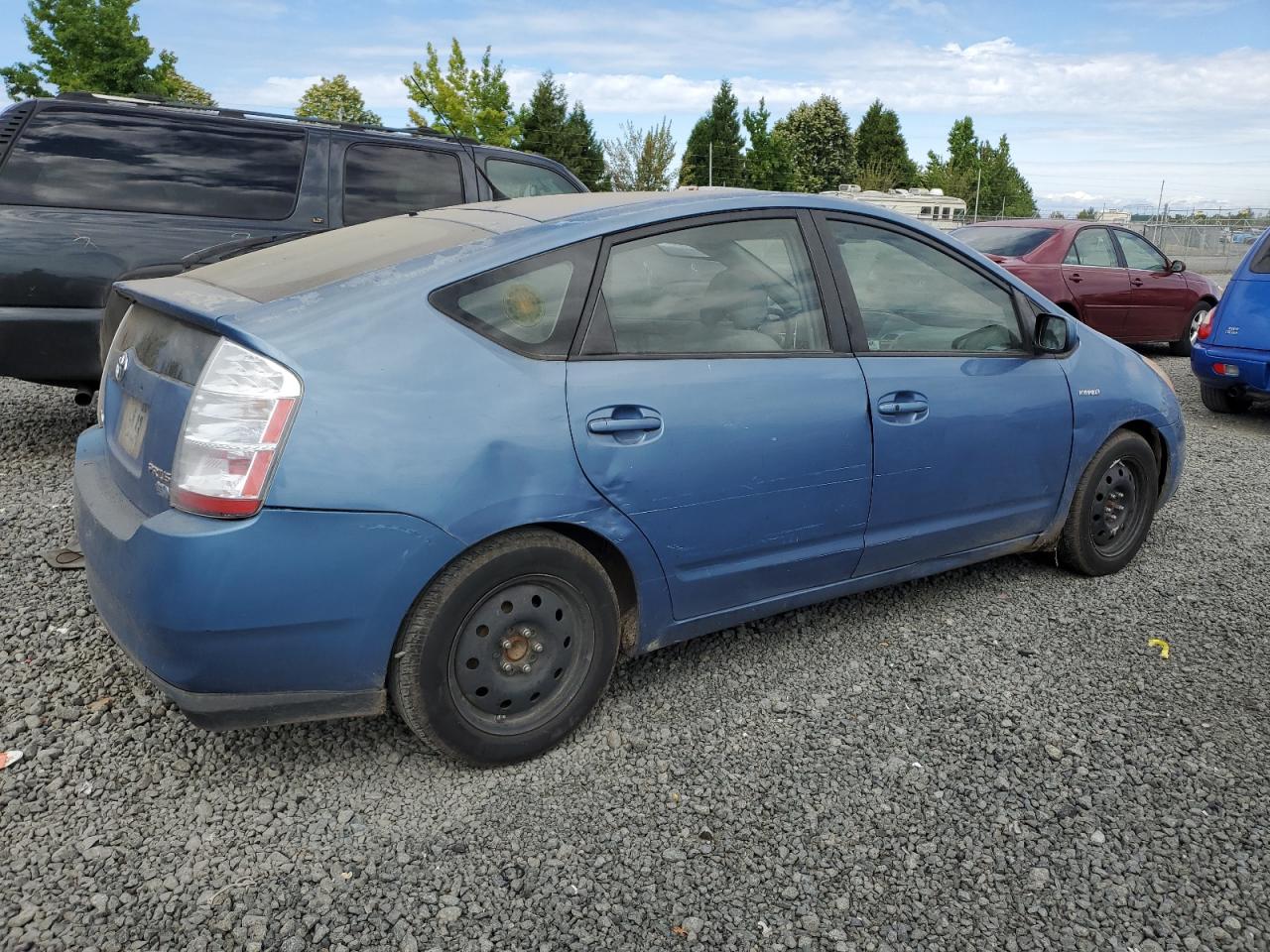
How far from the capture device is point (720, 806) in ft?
8.52

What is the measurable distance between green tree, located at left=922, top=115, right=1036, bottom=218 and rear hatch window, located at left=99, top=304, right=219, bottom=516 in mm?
70874

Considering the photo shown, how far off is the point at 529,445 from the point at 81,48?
41.1 meters

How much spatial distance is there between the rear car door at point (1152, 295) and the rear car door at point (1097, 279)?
0.16m

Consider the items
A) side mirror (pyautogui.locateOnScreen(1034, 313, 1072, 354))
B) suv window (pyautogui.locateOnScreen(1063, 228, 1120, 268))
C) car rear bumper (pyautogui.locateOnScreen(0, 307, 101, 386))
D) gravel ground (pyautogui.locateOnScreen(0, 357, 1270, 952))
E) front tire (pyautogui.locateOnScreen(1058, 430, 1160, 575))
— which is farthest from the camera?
suv window (pyautogui.locateOnScreen(1063, 228, 1120, 268))

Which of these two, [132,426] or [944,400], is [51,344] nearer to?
[132,426]

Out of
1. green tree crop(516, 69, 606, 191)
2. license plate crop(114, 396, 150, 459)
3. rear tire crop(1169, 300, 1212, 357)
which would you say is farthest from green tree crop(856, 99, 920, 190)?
license plate crop(114, 396, 150, 459)

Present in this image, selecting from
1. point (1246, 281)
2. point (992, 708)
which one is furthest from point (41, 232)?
point (1246, 281)

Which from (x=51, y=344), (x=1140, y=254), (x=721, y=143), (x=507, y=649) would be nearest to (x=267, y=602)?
(x=507, y=649)

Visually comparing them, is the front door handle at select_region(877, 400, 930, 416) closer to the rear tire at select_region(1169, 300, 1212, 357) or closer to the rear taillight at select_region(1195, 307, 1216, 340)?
the rear taillight at select_region(1195, 307, 1216, 340)

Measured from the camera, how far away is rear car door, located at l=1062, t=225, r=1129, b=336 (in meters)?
10.3

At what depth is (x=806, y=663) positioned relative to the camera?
3412 millimetres

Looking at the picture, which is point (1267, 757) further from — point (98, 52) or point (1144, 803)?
point (98, 52)

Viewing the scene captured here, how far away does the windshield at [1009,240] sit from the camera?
10.4 m

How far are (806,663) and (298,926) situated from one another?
6.20ft
